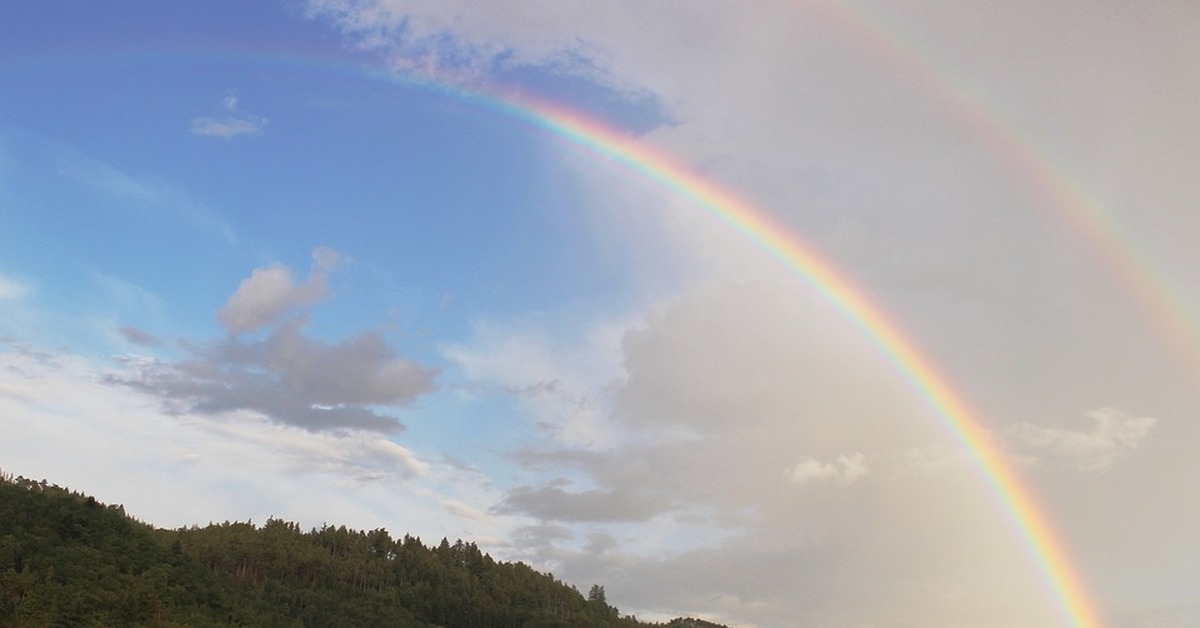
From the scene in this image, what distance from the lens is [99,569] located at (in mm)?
150625

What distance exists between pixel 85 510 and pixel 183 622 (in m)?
34.3

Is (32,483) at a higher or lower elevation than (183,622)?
higher

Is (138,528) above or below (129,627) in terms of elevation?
above

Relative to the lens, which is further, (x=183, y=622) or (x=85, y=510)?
(x=85, y=510)

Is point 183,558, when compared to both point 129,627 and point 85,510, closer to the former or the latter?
point 85,510

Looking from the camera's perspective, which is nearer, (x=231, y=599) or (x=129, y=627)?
(x=129, y=627)

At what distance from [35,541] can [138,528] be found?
32038 mm

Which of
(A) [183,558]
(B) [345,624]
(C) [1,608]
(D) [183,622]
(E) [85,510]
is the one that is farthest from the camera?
(B) [345,624]

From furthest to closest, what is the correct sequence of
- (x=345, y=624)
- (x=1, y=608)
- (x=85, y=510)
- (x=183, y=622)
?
1. (x=345, y=624)
2. (x=85, y=510)
3. (x=183, y=622)
4. (x=1, y=608)

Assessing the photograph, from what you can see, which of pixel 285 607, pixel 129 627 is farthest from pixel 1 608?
pixel 285 607

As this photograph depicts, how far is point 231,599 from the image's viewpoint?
170 m

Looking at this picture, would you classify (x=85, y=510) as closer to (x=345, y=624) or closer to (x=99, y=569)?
(x=99, y=569)

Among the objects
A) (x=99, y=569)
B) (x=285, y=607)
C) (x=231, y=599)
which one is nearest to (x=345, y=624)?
(x=285, y=607)

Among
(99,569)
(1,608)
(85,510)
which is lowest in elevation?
(1,608)
